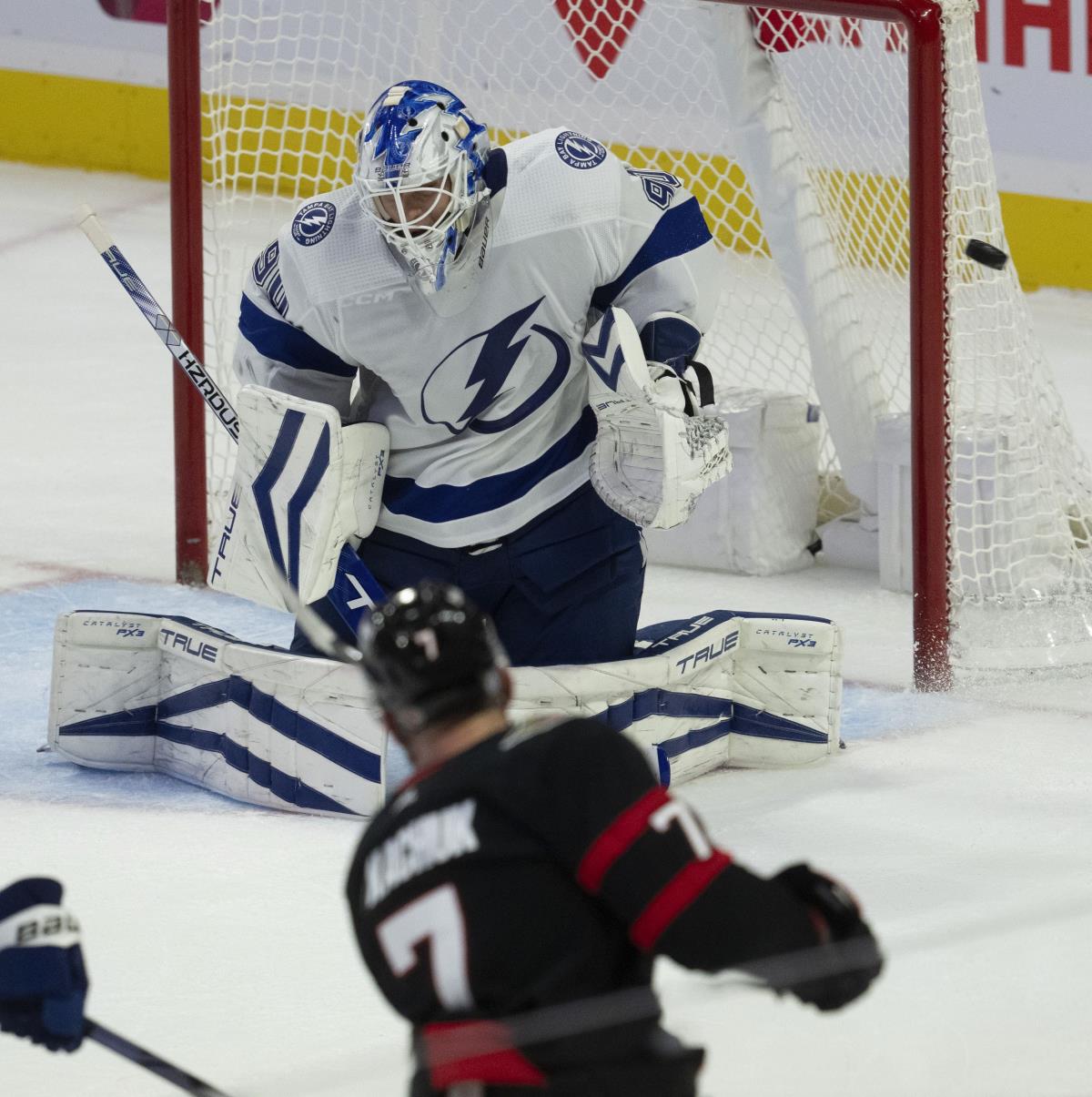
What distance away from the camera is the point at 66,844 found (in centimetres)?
308

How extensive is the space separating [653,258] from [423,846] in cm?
185

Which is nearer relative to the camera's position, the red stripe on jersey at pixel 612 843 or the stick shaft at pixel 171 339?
the red stripe on jersey at pixel 612 843

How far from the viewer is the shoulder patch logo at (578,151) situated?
3.20 meters

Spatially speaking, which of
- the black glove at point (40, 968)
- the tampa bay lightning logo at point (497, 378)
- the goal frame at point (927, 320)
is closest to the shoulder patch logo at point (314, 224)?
the tampa bay lightning logo at point (497, 378)

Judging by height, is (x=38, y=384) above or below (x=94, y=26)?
below

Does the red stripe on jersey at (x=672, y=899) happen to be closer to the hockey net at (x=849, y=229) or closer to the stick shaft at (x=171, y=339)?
the stick shaft at (x=171, y=339)

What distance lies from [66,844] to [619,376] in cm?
101

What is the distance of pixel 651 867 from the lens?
146cm

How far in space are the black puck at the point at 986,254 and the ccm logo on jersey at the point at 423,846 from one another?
8.13ft

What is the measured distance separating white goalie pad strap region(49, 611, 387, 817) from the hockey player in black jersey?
157cm

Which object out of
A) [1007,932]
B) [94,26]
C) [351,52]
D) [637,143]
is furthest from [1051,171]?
[1007,932]

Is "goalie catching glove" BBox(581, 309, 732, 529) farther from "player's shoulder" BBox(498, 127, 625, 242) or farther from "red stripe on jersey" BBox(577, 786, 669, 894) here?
"red stripe on jersey" BBox(577, 786, 669, 894)

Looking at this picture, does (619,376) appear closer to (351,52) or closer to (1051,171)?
(1051,171)

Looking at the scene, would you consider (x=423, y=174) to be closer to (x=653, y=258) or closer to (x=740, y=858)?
(x=653, y=258)
